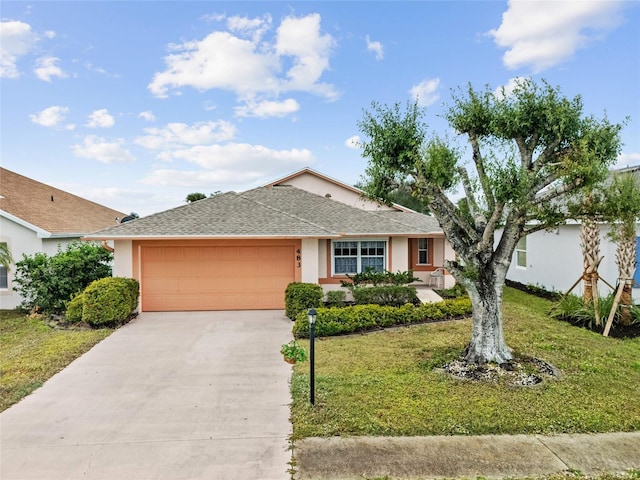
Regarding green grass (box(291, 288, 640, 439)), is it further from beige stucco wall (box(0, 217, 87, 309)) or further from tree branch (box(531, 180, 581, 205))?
beige stucco wall (box(0, 217, 87, 309))

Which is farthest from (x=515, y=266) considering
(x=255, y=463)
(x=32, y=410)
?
(x=32, y=410)

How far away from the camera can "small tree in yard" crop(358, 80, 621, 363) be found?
6.34 metres

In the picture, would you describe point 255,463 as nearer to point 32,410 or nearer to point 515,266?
point 32,410

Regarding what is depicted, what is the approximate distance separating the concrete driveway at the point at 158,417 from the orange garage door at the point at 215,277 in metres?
3.57

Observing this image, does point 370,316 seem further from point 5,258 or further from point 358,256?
point 5,258

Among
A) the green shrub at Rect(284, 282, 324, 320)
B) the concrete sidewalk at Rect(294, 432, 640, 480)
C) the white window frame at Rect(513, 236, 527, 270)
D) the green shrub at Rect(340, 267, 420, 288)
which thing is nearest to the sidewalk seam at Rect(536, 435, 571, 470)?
the concrete sidewalk at Rect(294, 432, 640, 480)

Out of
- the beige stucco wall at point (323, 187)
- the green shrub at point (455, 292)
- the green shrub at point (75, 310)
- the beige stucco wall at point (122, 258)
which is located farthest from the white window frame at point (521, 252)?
the green shrub at point (75, 310)

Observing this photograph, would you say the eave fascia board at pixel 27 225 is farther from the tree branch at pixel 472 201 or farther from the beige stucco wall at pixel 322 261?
the tree branch at pixel 472 201

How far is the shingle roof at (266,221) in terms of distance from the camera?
39.6 feet

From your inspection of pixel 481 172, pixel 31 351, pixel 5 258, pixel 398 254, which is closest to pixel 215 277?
pixel 31 351

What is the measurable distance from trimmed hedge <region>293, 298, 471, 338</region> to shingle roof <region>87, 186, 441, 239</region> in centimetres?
299

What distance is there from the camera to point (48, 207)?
16125mm

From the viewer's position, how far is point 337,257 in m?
14.4

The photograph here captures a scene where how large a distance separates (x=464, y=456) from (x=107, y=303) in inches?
375
